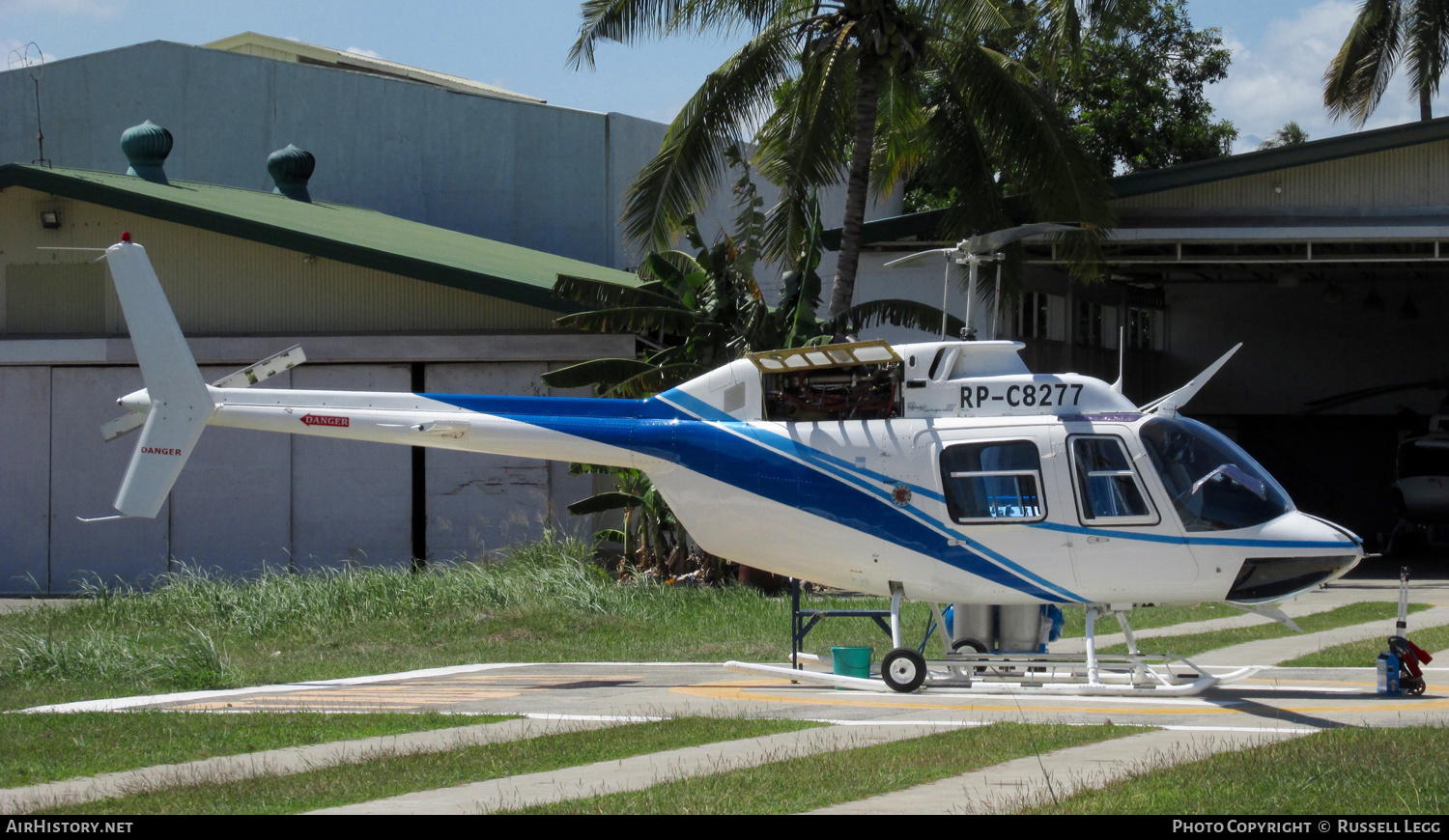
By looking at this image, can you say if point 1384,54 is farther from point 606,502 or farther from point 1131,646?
point 1131,646

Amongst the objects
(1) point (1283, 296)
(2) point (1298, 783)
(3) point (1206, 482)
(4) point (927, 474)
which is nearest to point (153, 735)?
(4) point (927, 474)

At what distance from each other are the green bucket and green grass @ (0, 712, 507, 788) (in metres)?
3.20

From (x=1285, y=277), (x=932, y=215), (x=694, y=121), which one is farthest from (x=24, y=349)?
(x=1285, y=277)

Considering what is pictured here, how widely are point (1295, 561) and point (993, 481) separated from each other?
7.88ft

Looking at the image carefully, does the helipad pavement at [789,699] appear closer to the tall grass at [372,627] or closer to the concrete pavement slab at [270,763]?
the concrete pavement slab at [270,763]

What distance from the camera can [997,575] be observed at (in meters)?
11.0

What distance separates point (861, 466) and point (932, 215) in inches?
485

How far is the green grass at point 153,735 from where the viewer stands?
325 inches

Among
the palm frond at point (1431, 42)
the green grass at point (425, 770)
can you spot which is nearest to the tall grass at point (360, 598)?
the green grass at point (425, 770)

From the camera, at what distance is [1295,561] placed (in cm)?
1052

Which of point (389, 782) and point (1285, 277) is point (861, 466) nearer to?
point (389, 782)

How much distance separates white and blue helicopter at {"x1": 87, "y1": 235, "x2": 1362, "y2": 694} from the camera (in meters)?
10.7

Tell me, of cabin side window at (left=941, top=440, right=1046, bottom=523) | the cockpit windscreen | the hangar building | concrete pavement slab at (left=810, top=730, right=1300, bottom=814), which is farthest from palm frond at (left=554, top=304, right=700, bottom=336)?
concrete pavement slab at (left=810, top=730, right=1300, bottom=814)

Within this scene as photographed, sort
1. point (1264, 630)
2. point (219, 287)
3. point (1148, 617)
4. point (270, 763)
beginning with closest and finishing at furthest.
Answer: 1. point (270, 763)
2. point (1264, 630)
3. point (1148, 617)
4. point (219, 287)
